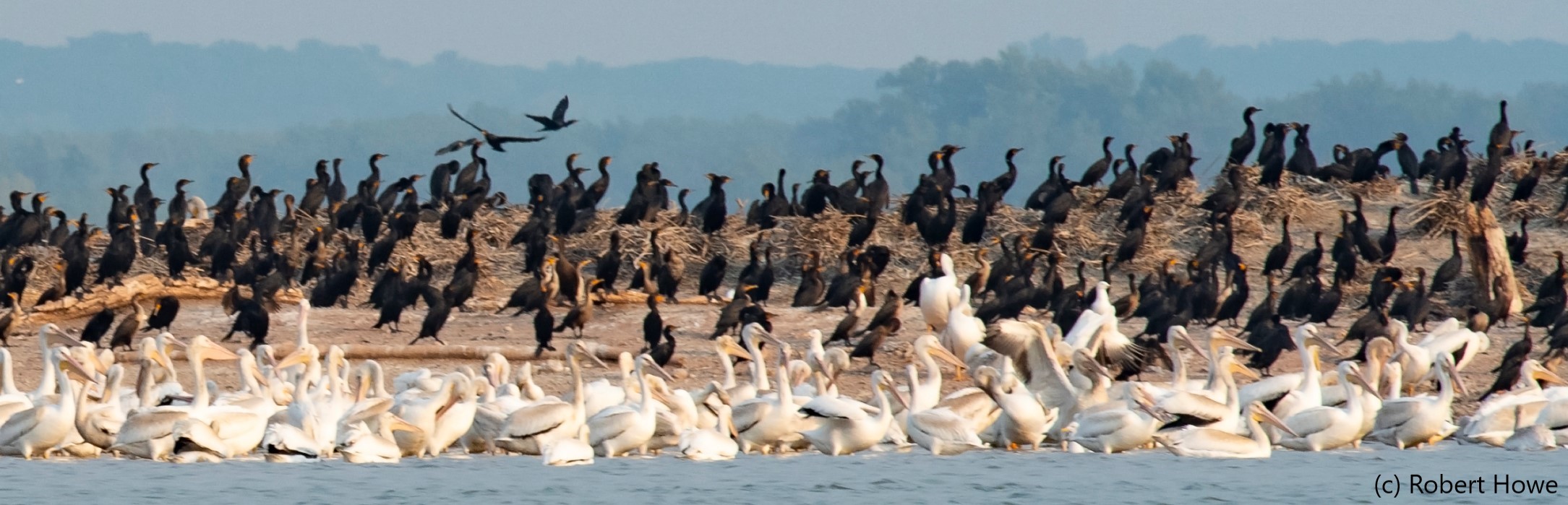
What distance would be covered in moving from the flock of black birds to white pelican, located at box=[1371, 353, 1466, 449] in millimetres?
1712

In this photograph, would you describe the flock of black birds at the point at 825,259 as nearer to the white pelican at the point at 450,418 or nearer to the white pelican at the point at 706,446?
the white pelican at the point at 706,446

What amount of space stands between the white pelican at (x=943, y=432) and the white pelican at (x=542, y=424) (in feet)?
5.78

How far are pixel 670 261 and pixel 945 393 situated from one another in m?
5.51

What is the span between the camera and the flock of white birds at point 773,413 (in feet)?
41.6

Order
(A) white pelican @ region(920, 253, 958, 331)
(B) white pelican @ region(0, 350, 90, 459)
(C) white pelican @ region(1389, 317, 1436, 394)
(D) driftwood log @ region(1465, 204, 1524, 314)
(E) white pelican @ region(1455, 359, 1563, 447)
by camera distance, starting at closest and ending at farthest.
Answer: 1. (B) white pelican @ region(0, 350, 90, 459)
2. (E) white pelican @ region(1455, 359, 1563, 447)
3. (C) white pelican @ region(1389, 317, 1436, 394)
4. (A) white pelican @ region(920, 253, 958, 331)
5. (D) driftwood log @ region(1465, 204, 1524, 314)

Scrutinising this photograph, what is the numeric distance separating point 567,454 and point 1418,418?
448 centimetres

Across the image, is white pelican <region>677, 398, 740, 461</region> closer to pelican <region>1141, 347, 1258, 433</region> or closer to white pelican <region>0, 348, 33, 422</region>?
pelican <region>1141, 347, 1258, 433</region>

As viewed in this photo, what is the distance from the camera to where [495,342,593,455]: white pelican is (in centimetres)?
1288

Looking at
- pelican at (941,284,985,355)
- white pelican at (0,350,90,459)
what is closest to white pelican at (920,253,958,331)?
pelican at (941,284,985,355)

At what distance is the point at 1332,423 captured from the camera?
12969 mm

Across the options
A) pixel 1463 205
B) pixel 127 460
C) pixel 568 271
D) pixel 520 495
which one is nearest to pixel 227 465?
pixel 127 460

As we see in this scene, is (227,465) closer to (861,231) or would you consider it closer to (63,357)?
(63,357)

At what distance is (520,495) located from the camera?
11938 mm

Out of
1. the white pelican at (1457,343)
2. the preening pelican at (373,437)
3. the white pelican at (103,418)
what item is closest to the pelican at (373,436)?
the preening pelican at (373,437)
